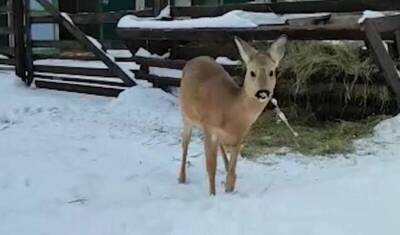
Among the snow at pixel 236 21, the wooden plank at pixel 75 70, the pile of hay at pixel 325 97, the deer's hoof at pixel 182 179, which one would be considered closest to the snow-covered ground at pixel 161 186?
the deer's hoof at pixel 182 179

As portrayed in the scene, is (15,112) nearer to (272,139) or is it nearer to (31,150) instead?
(31,150)

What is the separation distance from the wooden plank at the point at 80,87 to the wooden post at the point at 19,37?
1.22 feet

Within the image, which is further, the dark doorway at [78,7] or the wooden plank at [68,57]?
the dark doorway at [78,7]

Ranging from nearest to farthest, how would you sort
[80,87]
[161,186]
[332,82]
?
[161,186], [332,82], [80,87]

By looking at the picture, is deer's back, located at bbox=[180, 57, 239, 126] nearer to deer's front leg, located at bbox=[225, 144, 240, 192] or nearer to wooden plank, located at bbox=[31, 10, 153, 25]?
deer's front leg, located at bbox=[225, 144, 240, 192]

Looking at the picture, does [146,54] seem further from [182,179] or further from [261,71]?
[261,71]

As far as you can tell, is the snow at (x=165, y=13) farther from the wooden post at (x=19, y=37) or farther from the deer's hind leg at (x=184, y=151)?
the deer's hind leg at (x=184, y=151)

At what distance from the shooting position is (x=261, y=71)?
15.1 ft

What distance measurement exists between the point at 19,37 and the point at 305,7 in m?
6.00

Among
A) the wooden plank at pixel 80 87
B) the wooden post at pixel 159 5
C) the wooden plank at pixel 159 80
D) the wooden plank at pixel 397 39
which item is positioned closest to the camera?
the wooden plank at pixel 397 39

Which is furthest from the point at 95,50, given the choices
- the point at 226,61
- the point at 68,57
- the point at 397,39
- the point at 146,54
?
the point at 397,39

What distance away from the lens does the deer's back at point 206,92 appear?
5.09 metres

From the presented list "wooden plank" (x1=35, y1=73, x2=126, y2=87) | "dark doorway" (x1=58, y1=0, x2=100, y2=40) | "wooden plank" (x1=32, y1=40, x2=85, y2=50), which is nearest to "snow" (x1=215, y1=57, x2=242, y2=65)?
"wooden plank" (x1=35, y1=73, x2=126, y2=87)

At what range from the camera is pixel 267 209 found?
435 cm
